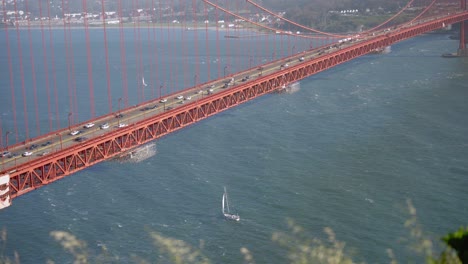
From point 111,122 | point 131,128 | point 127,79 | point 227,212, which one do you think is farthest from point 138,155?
point 127,79

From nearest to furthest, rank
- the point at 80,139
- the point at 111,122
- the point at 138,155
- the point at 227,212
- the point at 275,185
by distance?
the point at 227,212 → the point at 80,139 → the point at 275,185 → the point at 111,122 → the point at 138,155

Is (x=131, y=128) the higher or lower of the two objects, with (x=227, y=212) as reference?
higher

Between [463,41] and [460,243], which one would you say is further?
[463,41]

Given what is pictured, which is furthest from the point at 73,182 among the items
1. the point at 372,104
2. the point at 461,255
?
the point at 461,255

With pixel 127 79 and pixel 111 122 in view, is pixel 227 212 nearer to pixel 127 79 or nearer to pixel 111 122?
pixel 111 122

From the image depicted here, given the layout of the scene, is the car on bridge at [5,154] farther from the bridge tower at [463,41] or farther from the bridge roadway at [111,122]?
the bridge tower at [463,41]

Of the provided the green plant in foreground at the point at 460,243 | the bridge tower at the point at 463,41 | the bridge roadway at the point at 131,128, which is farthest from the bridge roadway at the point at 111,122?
the bridge tower at the point at 463,41

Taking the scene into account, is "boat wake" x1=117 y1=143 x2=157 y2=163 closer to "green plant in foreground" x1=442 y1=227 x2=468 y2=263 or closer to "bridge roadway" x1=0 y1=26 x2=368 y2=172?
"bridge roadway" x1=0 y1=26 x2=368 y2=172
